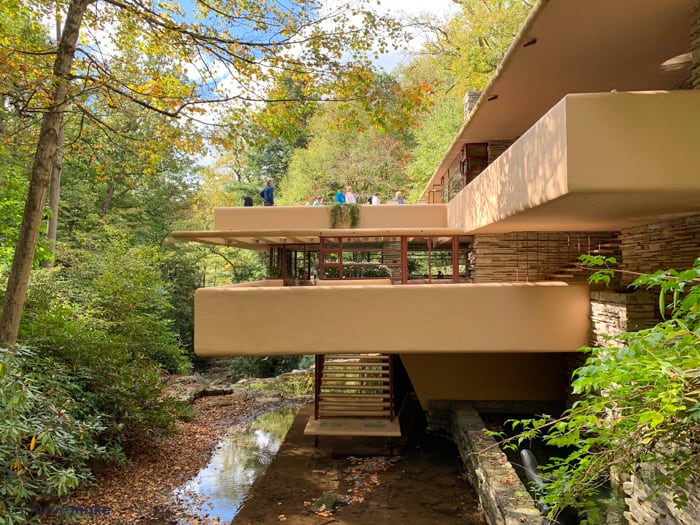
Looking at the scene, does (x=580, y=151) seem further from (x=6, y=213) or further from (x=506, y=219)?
(x=6, y=213)

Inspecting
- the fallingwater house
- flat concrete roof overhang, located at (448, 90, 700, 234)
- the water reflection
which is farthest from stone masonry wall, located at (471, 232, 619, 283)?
the water reflection

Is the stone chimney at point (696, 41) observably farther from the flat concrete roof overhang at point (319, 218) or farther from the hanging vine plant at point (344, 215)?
the hanging vine plant at point (344, 215)

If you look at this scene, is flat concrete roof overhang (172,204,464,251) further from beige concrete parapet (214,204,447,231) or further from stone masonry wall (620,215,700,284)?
stone masonry wall (620,215,700,284)

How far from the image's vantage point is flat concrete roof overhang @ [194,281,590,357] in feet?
24.5

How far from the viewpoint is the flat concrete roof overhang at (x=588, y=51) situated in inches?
202

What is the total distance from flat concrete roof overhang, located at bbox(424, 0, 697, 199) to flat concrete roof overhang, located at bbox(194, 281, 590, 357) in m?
3.63

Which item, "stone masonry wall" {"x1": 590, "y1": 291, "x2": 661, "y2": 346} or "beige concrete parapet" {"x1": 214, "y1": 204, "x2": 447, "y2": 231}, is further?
"beige concrete parapet" {"x1": 214, "y1": 204, "x2": 447, "y2": 231}

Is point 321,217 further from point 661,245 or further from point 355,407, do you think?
point 661,245

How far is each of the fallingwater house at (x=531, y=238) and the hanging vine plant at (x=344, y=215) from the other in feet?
0.85

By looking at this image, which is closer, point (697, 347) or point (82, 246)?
point (697, 347)

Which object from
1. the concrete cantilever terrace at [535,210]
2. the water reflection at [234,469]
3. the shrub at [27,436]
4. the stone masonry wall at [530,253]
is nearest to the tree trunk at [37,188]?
the shrub at [27,436]

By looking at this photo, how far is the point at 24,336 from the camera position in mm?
9008

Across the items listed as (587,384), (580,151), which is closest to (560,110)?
(580,151)

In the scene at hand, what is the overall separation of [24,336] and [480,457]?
9.61 m
